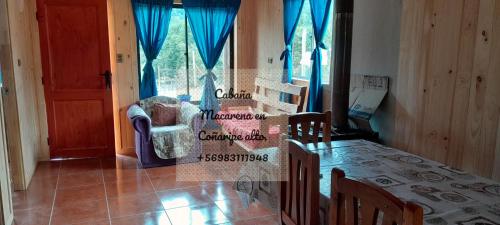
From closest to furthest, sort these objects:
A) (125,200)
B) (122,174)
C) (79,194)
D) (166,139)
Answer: (125,200) < (79,194) < (122,174) < (166,139)

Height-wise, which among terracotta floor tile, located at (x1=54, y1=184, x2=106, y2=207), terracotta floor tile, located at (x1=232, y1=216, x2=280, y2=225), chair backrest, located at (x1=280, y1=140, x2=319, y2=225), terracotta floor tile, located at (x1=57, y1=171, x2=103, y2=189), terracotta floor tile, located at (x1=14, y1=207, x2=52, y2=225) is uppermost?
chair backrest, located at (x1=280, y1=140, x2=319, y2=225)

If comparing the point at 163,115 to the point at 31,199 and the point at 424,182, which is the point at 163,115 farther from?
the point at 424,182

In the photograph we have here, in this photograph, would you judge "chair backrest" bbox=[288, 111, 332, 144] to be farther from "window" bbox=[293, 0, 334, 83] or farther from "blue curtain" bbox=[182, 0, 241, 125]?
"blue curtain" bbox=[182, 0, 241, 125]

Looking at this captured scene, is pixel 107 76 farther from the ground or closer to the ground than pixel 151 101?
farther from the ground

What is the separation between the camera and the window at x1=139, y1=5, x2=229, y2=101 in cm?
480

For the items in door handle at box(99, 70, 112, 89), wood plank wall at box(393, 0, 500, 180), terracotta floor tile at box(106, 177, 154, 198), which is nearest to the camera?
wood plank wall at box(393, 0, 500, 180)

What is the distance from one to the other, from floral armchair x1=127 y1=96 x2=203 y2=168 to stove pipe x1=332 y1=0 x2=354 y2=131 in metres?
1.56

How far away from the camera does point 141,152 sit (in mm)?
4039

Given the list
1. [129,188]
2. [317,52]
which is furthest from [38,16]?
[317,52]

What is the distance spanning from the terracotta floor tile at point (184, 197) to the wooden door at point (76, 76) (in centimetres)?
161

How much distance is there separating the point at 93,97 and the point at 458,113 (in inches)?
149

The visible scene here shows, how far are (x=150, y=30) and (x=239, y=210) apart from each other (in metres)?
2.62

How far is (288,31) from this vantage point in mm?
4207

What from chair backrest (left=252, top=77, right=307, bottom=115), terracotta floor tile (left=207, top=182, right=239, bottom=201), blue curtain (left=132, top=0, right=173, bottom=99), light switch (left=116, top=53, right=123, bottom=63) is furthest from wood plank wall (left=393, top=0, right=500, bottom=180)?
light switch (left=116, top=53, right=123, bottom=63)
